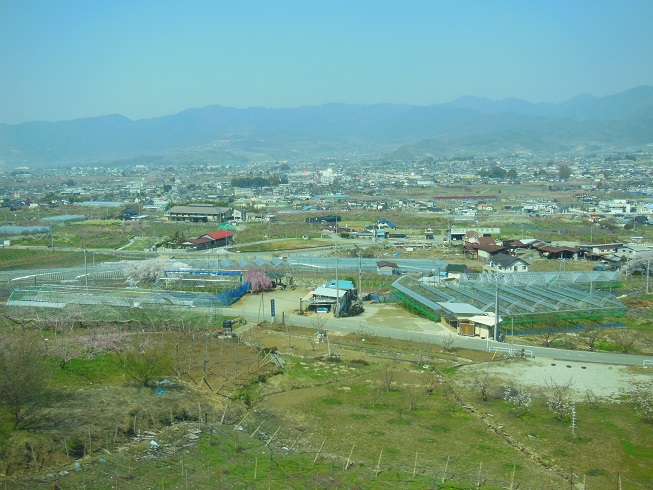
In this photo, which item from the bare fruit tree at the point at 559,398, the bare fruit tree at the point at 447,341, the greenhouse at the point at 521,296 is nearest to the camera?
the bare fruit tree at the point at 559,398

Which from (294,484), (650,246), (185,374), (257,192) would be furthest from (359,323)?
(257,192)

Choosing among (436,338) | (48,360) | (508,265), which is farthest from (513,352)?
(508,265)

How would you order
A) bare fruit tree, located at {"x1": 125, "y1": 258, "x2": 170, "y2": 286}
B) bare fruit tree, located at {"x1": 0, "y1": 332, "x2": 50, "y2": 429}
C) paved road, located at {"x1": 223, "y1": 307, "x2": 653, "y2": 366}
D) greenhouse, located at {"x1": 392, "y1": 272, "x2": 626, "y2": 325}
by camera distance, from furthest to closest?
1. bare fruit tree, located at {"x1": 125, "y1": 258, "x2": 170, "y2": 286}
2. greenhouse, located at {"x1": 392, "y1": 272, "x2": 626, "y2": 325}
3. paved road, located at {"x1": 223, "y1": 307, "x2": 653, "y2": 366}
4. bare fruit tree, located at {"x1": 0, "y1": 332, "x2": 50, "y2": 429}

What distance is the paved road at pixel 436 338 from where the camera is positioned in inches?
510

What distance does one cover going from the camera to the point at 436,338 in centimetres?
1477

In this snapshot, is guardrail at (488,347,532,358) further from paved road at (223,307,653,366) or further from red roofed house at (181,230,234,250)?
red roofed house at (181,230,234,250)

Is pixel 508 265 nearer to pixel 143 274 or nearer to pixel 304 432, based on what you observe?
pixel 143 274

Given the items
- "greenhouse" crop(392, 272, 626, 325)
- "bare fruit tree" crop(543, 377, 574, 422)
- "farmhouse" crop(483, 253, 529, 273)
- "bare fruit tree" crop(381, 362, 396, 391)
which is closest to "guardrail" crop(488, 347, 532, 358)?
"greenhouse" crop(392, 272, 626, 325)

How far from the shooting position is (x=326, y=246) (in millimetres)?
29594

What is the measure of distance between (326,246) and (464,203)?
73.0 feet

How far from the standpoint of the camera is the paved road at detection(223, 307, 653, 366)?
1295 centimetres

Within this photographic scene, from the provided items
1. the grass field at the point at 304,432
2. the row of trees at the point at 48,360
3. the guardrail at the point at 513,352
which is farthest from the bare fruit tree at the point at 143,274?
the guardrail at the point at 513,352

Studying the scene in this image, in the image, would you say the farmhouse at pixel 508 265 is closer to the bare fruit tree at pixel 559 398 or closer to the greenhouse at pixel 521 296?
the greenhouse at pixel 521 296

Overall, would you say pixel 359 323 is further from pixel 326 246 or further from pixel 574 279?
pixel 326 246
